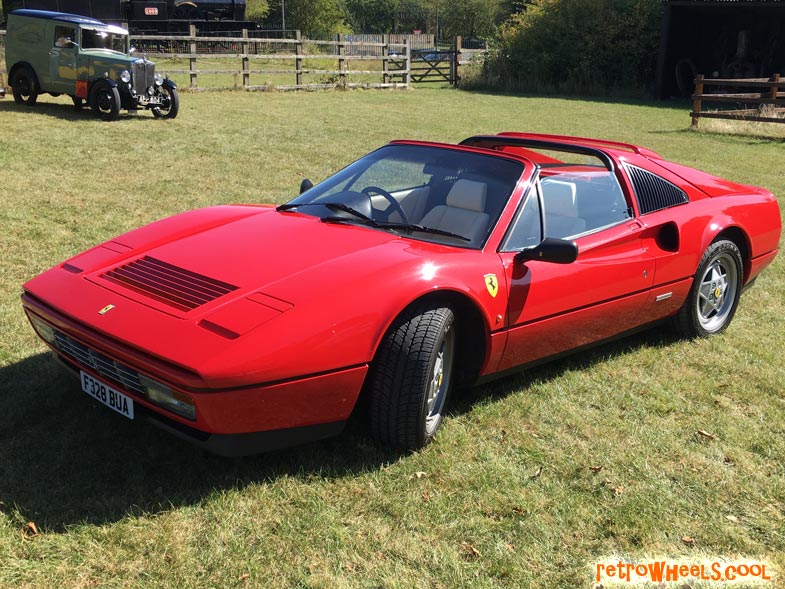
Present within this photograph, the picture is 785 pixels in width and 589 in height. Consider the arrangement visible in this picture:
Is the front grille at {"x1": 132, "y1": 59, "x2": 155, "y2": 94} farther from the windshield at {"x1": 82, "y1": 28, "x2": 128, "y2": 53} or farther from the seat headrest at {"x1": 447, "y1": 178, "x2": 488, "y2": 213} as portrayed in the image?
→ the seat headrest at {"x1": 447, "y1": 178, "x2": 488, "y2": 213}

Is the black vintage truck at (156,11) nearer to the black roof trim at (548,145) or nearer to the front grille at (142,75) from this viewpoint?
the front grille at (142,75)

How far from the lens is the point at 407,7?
107250mm

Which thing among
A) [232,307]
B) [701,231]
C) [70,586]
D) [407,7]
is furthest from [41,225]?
[407,7]

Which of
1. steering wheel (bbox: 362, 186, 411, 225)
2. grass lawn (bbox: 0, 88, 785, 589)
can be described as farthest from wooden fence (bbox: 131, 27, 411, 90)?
grass lawn (bbox: 0, 88, 785, 589)

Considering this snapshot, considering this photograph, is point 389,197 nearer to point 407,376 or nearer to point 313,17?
point 407,376

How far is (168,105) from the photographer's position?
13820 millimetres

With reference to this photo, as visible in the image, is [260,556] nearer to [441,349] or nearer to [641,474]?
[441,349]

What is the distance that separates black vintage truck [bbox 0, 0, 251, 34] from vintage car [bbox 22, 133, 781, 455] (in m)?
27.8

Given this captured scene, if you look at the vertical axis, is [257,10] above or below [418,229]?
above

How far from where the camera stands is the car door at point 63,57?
13.0 m

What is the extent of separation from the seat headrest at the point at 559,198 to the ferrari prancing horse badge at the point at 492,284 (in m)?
0.68

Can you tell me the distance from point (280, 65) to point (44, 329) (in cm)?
3249

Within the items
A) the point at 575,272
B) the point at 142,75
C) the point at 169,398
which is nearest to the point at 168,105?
the point at 142,75

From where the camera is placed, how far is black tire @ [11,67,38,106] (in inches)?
524
